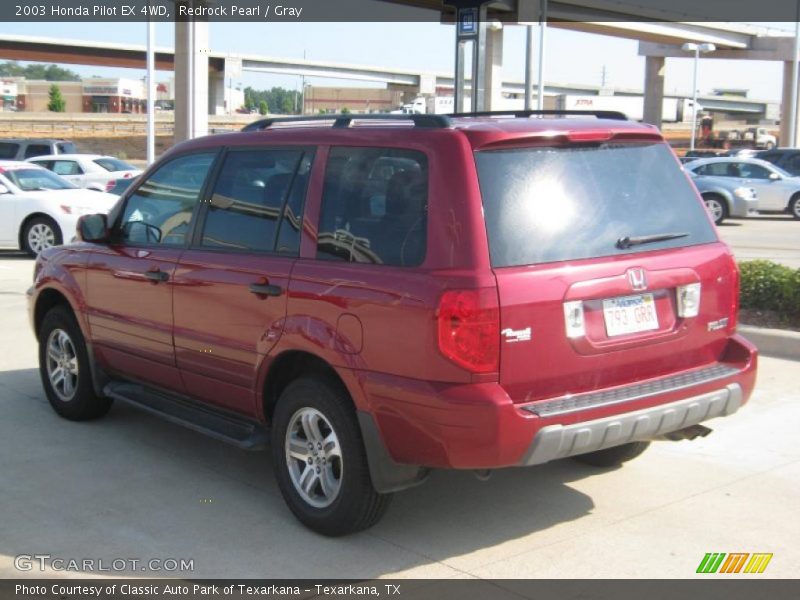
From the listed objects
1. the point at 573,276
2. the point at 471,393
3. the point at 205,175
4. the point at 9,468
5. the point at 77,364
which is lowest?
the point at 9,468

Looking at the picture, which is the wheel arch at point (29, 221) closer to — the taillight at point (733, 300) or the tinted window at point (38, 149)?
the taillight at point (733, 300)

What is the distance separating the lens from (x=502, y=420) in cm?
429

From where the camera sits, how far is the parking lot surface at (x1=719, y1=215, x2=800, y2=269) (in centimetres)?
1762

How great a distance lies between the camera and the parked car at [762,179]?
84.9 ft

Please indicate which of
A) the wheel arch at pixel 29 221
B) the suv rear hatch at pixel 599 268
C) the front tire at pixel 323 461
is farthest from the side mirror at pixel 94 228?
the wheel arch at pixel 29 221

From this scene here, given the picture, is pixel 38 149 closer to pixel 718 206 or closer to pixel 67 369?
pixel 718 206

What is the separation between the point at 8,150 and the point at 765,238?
20.8m

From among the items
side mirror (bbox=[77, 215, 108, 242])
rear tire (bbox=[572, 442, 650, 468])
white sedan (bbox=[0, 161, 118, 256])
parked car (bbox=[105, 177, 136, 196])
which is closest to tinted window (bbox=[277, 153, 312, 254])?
side mirror (bbox=[77, 215, 108, 242])

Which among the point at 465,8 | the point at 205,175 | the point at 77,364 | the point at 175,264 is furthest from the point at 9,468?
the point at 465,8

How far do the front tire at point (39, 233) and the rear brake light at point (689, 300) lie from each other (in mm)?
13234

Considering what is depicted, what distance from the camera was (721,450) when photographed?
21.0 feet

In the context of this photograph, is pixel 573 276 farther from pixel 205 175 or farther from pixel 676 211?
pixel 205 175

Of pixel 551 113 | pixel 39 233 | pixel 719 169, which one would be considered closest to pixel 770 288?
pixel 551 113

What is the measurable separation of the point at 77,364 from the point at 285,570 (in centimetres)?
290
